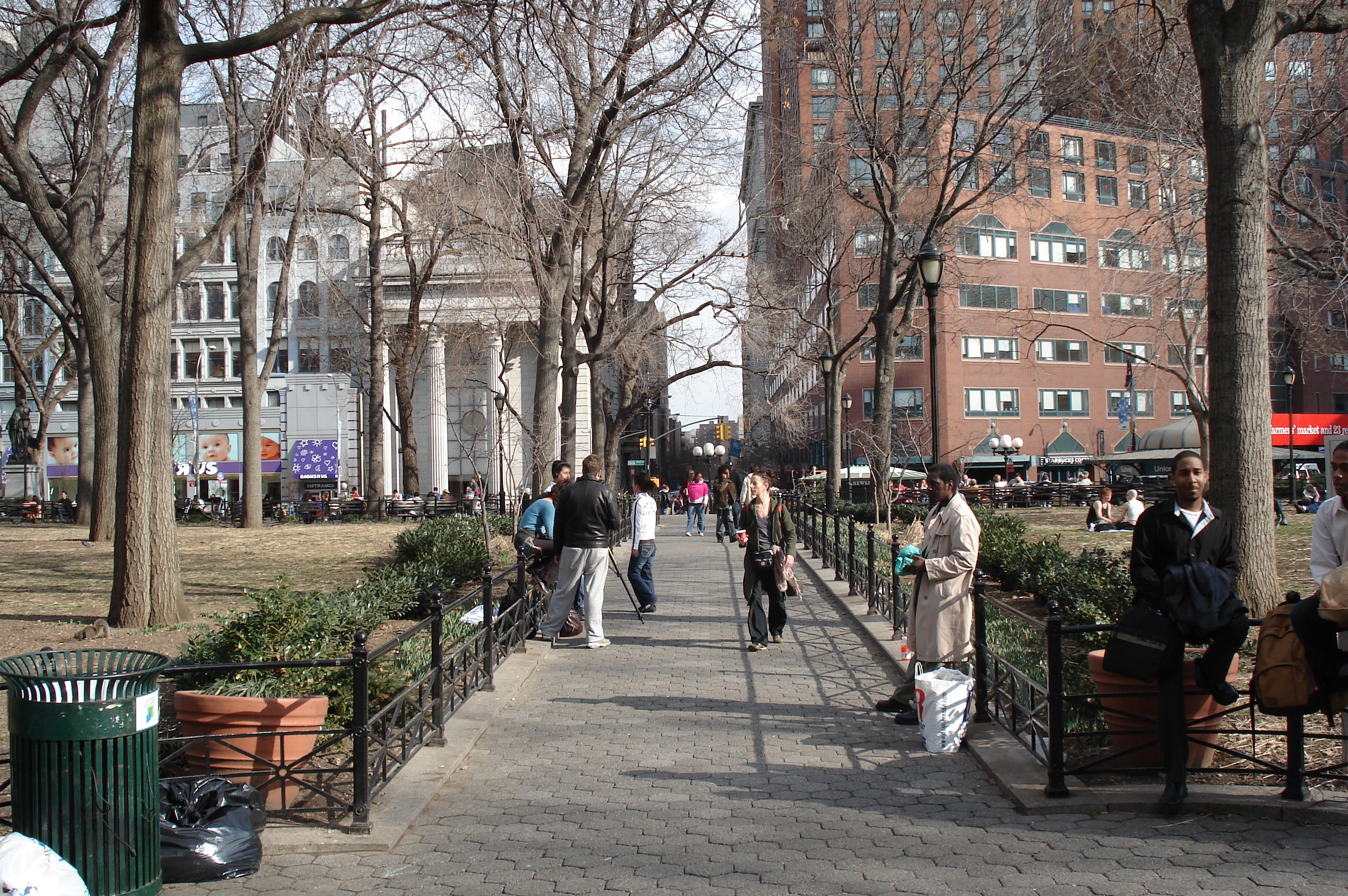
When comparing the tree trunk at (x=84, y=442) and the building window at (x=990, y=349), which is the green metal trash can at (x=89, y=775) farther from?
the building window at (x=990, y=349)

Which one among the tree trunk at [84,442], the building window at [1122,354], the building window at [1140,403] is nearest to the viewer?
the tree trunk at [84,442]

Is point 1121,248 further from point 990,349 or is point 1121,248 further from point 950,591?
point 990,349

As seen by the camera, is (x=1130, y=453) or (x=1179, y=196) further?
(x=1130, y=453)

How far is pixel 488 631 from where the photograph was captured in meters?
8.57

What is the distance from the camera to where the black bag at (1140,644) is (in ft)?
16.4

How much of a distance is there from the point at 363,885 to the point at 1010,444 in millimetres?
53433

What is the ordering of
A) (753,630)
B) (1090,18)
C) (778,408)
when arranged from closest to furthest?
(753,630) → (1090,18) → (778,408)

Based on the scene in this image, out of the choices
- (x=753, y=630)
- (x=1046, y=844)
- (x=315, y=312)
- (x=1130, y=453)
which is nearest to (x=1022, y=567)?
(x=753, y=630)

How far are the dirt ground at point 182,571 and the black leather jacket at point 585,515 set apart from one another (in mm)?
2739

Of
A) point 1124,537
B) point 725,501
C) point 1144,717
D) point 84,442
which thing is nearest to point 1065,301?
point 1124,537

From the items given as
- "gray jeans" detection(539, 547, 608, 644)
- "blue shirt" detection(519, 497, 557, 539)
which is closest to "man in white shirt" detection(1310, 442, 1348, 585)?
"gray jeans" detection(539, 547, 608, 644)

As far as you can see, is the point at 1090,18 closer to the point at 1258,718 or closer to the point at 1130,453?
the point at 1258,718

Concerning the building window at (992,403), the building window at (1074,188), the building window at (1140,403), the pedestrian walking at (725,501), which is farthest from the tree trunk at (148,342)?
the building window at (1140,403)

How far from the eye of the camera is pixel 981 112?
2634 centimetres
